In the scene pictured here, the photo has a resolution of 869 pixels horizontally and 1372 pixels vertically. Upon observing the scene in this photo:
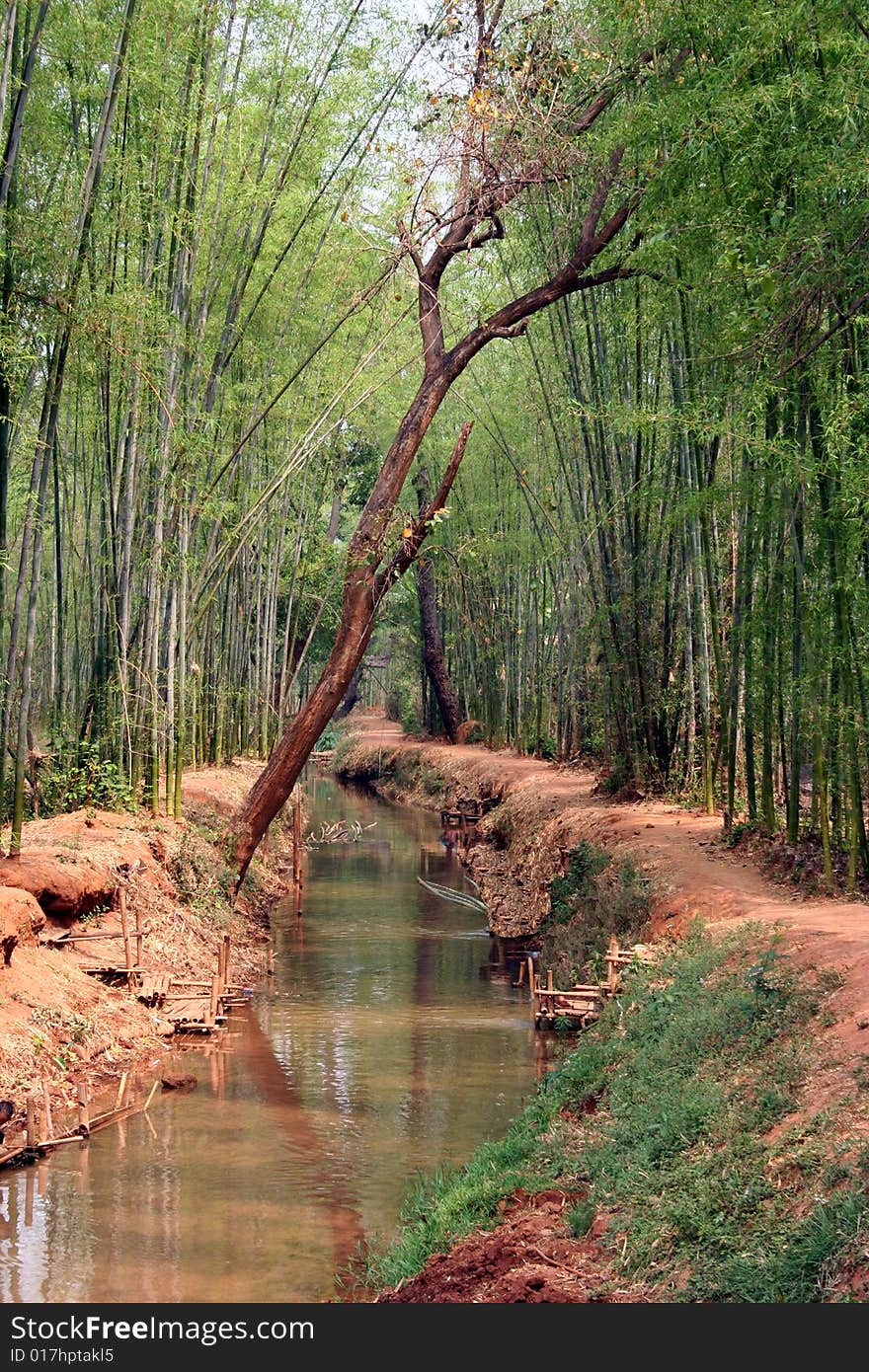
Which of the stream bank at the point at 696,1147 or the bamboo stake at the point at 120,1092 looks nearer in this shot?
the stream bank at the point at 696,1147

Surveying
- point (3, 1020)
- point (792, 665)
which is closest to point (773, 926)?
point (792, 665)

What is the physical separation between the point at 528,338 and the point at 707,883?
7.39 metres

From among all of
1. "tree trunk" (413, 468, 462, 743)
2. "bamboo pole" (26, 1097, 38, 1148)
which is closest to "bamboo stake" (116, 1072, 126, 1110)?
"bamboo pole" (26, 1097, 38, 1148)

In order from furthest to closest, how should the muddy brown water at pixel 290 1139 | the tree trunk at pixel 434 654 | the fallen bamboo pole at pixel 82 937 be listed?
1. the tree trunk at pixel 434 654
2. the fallen bamboo pole at pixel 82 937
3. the muddy brown water at pixel 290 1139

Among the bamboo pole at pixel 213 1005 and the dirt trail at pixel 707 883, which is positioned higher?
the dirt trail at pixel 707 883

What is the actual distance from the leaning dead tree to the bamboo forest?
0.04 meters

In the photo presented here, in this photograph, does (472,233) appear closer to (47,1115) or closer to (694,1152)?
(47,1115)

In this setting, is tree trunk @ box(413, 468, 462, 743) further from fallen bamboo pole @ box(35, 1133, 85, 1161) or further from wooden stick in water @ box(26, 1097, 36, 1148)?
wooden stick in water @ box(26, 1097, 36, 1148)

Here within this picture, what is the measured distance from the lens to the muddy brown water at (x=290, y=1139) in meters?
4.68

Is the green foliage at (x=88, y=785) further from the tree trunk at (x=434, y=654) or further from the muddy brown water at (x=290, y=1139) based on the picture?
the tree trunk at (x=434, y=654)

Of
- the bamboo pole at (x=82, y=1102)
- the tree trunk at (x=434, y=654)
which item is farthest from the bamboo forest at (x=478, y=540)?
the tree trunk at (x=434, y=654)

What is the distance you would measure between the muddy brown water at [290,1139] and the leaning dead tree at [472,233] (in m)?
2.11

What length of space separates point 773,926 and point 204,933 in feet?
15.0

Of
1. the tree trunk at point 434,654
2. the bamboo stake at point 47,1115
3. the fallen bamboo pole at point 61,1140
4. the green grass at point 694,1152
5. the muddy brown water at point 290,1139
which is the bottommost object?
the muddy brown water at point 290,1139
